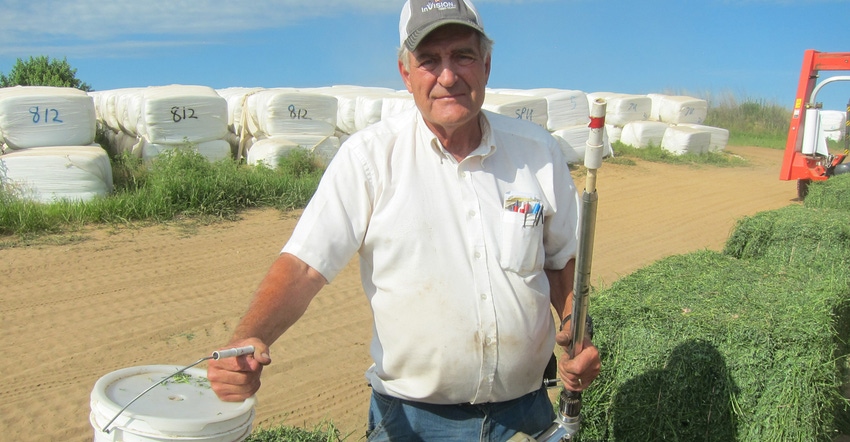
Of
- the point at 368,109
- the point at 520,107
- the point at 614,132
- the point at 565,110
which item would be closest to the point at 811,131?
the point at 520,107

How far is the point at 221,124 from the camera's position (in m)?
11.0

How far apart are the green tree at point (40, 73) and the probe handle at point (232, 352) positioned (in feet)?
76.1

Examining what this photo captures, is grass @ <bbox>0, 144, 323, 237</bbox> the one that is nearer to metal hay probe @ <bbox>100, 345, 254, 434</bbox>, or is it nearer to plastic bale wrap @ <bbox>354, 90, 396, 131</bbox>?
plastic bale wrap @ <bbox>354, 90, 396, 131</bbox>

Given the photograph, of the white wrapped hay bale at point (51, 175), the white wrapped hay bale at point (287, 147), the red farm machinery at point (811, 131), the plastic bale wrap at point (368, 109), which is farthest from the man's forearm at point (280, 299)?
the plastic bale wrap at point (368, 109)

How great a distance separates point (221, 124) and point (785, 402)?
31.7ft

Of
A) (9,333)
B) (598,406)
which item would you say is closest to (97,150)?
(9,333)

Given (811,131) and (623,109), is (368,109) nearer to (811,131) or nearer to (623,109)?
(811,131)

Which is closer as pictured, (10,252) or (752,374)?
(752,374)

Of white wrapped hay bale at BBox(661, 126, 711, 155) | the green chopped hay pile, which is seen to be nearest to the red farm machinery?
white wrapped hay bale at BBox(661, 126, 711, 155)

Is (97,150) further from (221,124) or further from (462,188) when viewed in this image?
(462,188)

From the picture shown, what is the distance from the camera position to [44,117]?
8992mm

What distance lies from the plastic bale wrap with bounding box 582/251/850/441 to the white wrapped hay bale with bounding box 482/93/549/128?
370 inches

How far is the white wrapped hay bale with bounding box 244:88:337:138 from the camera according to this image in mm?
11461

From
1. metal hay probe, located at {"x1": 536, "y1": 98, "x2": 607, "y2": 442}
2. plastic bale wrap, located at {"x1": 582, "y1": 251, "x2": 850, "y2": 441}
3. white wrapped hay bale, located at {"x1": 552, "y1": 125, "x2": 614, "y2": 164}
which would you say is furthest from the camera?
white wrapped hay bale, located at {"x1": 552, "y1": 125, "x2": 614, "y2": 164}
